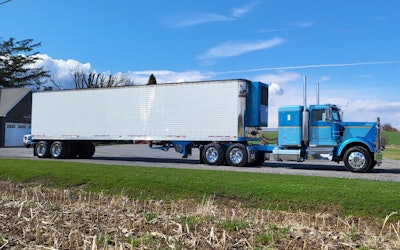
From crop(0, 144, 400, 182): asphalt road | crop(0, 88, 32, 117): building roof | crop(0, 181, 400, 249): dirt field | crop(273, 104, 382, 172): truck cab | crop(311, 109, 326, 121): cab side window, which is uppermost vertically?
crop(0, 88, 32, 117): building roof

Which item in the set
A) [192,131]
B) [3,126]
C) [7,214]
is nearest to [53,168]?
[192,131]

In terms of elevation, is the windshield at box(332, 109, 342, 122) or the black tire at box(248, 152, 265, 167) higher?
the windshield at box(332, 109, 342, 122)

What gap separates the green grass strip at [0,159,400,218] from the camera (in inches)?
398

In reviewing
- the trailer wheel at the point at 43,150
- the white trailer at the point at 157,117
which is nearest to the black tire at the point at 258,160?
the white trailer at the point at 157,117

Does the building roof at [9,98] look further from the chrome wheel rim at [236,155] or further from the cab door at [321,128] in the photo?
A: the cab door at [321,128]

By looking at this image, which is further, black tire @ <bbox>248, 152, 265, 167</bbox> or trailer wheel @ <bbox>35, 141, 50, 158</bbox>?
trailer wheel @ <bbox>35, 141, 50, 158</bbox>

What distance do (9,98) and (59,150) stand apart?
87.1 feet

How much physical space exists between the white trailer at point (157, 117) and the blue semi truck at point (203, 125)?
1.8 inches

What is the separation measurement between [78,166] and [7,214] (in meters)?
9.22

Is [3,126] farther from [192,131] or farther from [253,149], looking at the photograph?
[253,149]

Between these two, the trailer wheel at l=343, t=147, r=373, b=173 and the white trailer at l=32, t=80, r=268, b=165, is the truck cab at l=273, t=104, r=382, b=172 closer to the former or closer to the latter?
the trailer wheel at l=343, t=147, r=373, b=173

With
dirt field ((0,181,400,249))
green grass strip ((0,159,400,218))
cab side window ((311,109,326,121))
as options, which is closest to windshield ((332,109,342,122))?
cab side window ((311,109,326,121))

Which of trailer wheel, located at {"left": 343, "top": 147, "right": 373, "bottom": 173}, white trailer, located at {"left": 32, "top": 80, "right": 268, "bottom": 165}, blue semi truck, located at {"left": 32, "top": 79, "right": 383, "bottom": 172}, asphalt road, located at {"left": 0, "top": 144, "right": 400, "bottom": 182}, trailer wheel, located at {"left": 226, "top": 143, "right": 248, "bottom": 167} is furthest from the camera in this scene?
white trailer, located at {"left": 32, "top": 80, "right": 268, "bottom": 165}

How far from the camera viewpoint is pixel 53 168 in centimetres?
1600
